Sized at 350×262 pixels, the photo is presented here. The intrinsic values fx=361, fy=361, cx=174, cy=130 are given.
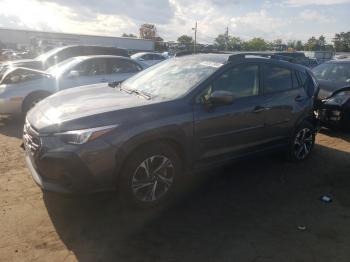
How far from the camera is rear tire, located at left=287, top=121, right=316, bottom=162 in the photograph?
5672mm

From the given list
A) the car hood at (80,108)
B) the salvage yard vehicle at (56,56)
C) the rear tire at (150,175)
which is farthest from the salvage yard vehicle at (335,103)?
the salvage yard vehicle at (56,56)

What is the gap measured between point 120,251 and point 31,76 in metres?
6.21

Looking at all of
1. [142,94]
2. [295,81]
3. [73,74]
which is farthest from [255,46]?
[142,94]

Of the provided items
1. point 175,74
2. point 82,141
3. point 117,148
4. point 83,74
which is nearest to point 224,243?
point 117,148

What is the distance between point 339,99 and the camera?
735 cm

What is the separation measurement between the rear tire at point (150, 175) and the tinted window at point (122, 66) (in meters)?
5.87

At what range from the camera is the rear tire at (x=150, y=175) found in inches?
149

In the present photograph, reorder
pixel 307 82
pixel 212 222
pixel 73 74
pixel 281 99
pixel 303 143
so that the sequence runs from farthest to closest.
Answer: pixel 73 74 < pixel 303 143 < pixel 307 82 < pixel 281 99 < pixel 212 222

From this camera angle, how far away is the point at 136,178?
152 inches

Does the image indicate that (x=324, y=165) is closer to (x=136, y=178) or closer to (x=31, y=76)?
(x=136, y=178)

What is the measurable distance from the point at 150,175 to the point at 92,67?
19.0 ft

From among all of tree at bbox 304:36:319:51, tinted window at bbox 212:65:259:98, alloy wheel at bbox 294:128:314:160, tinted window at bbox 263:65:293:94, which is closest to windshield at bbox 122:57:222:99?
tinted window at bbox 212:65:259:98

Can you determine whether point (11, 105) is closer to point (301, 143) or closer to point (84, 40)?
point (301, 143)

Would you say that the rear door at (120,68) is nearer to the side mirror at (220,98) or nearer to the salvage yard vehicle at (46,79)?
the salvage yard vehicle at (46,79)
